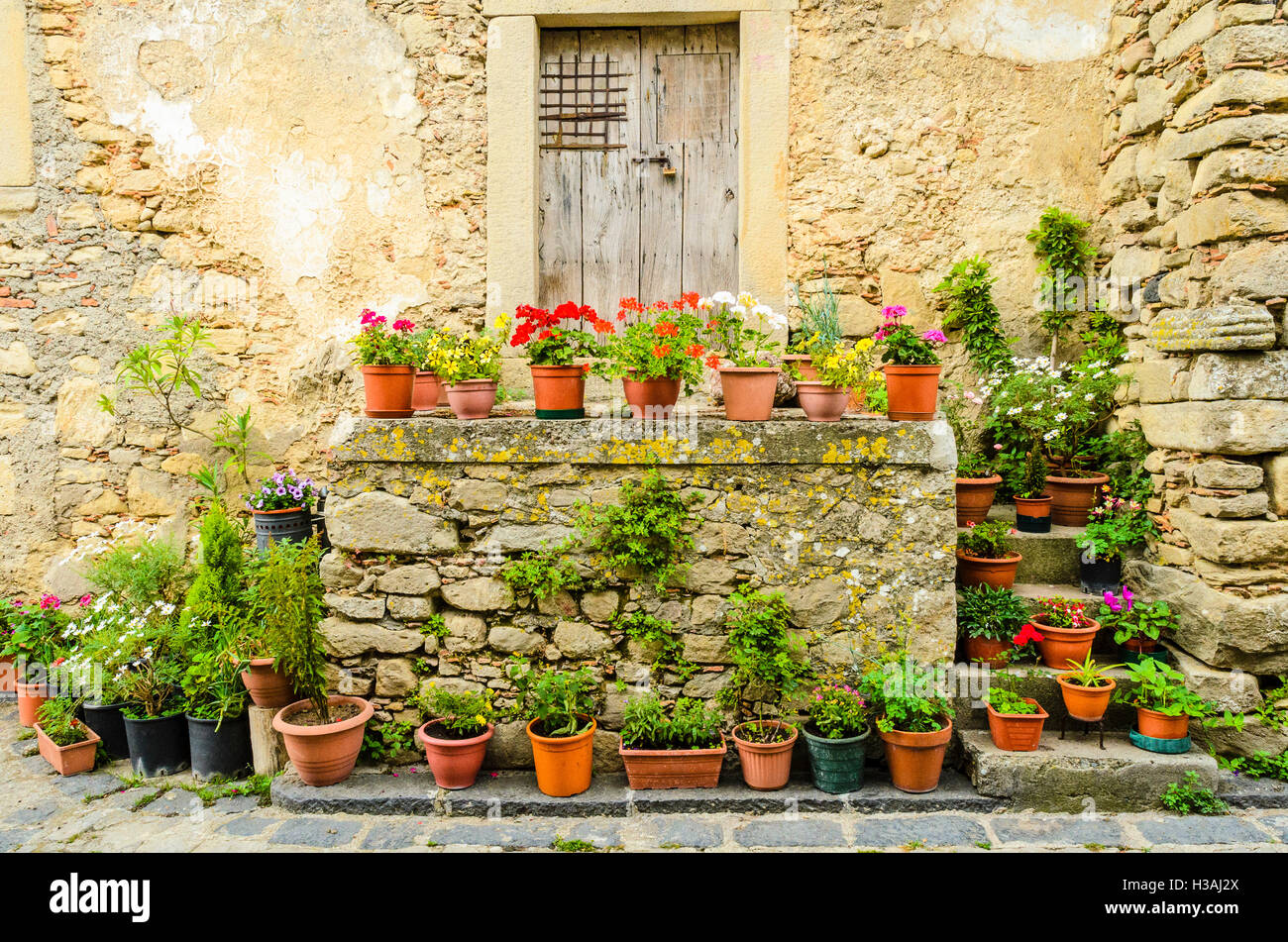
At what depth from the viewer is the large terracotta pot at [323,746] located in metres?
3.59

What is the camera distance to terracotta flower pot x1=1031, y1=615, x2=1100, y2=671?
3.92 meters

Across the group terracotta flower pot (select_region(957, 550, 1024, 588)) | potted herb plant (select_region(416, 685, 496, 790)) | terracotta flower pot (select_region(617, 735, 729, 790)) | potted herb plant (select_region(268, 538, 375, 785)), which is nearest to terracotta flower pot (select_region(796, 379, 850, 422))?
terracotta flower pot (select_region(957, 550, 1024, 588))

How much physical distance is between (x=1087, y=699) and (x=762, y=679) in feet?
4.85

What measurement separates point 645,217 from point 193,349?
9.46 feet

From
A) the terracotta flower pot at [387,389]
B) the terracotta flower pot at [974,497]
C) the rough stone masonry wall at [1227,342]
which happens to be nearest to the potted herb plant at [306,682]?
the terracotta flower pot at [387,389]

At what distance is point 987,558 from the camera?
13.7 feet

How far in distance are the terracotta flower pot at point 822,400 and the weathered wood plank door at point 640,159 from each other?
143 cm

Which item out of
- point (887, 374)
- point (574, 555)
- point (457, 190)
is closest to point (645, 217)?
point (457, 190)

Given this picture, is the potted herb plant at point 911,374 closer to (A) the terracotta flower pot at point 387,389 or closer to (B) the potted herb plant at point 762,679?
(B) the potted herb plant at point 762,679

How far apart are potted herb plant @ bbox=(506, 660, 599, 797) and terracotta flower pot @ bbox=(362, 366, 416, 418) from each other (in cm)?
137

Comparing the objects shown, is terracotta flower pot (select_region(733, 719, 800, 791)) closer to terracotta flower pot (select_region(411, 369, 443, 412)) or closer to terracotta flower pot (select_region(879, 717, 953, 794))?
terracotta flower pot (select_region(879, 717, 953, 794))

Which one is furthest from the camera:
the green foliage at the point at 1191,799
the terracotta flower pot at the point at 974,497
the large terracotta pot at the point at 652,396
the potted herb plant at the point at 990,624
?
the terracotta flower pot at the point at 974,497

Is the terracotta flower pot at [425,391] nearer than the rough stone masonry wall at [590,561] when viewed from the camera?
No

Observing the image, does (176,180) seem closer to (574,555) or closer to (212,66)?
(212,66)
